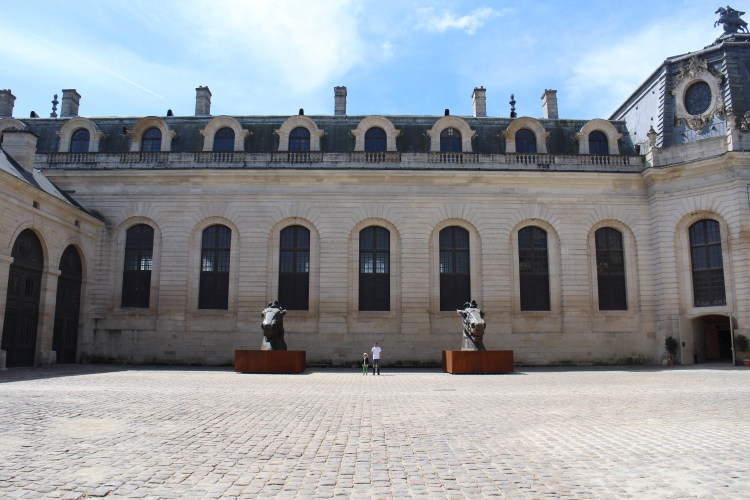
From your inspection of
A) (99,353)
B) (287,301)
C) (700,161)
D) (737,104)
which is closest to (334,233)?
(287,301)

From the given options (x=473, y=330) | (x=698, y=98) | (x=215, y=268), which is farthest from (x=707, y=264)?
(x=215, y=268)

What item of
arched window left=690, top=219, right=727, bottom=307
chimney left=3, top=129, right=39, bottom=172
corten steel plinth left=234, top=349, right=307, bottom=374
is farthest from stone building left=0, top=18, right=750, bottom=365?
corten steel plinth left=234, top=349, right=307, bottom=374

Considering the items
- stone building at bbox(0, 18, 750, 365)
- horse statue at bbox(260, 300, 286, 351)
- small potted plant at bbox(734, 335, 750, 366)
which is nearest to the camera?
horse statue at bbox(260, 300, 286, 351)

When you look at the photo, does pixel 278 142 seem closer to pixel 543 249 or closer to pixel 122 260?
pixel 122 260

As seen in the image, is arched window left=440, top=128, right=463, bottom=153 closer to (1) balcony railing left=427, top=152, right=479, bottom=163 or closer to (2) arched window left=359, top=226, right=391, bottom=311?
(1) balcony railing left=427, top=152, right=479, bottom=163

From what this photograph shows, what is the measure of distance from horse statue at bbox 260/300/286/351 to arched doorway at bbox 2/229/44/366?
10.4m

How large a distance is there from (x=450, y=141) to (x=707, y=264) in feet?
47.4

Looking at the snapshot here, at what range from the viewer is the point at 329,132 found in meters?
31.9

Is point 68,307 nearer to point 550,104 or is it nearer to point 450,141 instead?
point 450,141

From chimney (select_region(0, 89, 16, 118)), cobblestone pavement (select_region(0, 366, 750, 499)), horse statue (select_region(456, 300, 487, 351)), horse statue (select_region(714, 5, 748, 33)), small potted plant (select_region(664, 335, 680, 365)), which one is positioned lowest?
cobblestone pavement (select_region(0, 366, 750, 499))

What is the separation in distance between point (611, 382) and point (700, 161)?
14.3 meters

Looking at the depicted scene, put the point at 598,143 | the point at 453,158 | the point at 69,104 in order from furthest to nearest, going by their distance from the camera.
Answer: the point at 69,104, the point at 598,143, the point at 453,158

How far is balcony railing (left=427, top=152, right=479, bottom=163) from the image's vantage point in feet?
97.9

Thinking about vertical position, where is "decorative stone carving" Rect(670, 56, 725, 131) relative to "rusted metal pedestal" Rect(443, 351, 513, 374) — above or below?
above
